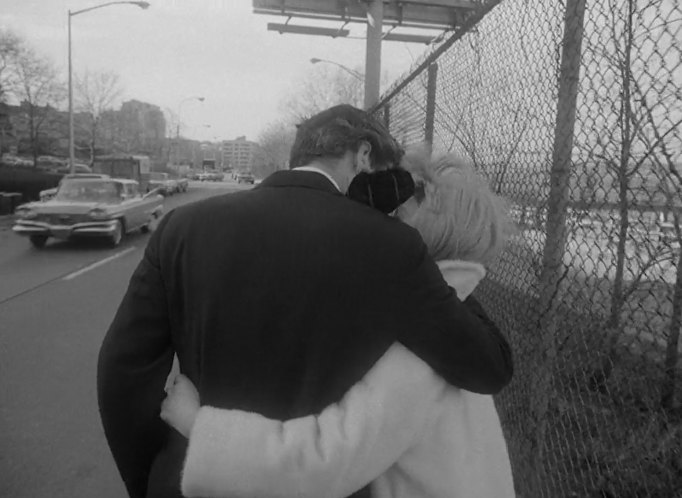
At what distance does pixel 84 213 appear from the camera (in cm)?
1219

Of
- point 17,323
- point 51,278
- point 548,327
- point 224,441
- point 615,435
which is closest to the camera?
point 224,441

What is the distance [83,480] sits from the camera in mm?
3230

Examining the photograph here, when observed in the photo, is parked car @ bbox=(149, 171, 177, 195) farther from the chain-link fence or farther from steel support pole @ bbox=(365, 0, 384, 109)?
the chain-link fence

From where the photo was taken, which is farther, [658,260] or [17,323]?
[17,323]

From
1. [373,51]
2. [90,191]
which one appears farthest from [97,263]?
[373,51]

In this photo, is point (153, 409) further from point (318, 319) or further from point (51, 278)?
point (51, 278)

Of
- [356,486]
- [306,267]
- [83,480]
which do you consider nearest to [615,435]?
[356,486]

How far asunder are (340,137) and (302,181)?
22 cm

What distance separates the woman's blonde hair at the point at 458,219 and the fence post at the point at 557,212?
0.63 metres

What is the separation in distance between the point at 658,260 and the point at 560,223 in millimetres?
364

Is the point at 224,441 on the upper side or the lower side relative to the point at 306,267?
lower

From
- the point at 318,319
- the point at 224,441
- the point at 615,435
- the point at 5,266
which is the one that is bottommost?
the point at 5,266

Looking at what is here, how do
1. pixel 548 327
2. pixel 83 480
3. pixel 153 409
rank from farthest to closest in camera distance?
pixel 83 480 < pixel 548 327 < pixel 153 409

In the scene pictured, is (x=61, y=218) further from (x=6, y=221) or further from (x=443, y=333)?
(x=443, y=333)
